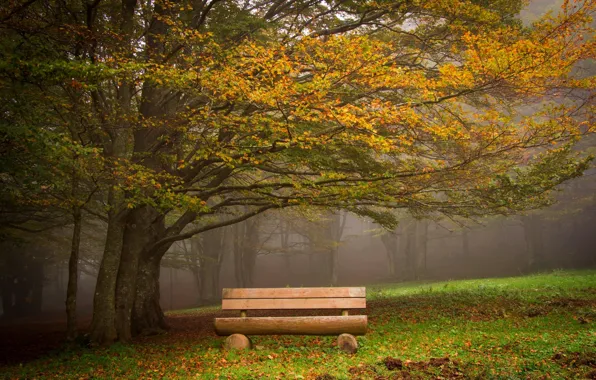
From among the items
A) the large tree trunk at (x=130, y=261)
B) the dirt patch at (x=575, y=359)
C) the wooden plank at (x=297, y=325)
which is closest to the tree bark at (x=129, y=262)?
the large tree trunk at (x=130, y=261)

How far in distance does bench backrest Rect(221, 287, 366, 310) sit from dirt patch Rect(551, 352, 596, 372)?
2903 millimetres

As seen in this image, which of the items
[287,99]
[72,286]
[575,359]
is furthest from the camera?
[72,286]

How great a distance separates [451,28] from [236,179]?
7904mm

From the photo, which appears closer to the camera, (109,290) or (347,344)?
(347,344)

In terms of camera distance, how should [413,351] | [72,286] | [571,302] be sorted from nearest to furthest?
[413,351]
[571,302]
[72,286]

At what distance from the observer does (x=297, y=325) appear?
732cm

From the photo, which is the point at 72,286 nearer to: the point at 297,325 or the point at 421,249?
the point at 297,325

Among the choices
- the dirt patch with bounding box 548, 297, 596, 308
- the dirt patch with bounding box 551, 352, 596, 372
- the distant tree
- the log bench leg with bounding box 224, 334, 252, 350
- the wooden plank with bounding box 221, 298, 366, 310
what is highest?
the distant tree

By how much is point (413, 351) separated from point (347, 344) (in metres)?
1.07

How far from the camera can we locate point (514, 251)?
38875mm

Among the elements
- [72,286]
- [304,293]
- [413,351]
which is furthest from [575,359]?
[72,286]

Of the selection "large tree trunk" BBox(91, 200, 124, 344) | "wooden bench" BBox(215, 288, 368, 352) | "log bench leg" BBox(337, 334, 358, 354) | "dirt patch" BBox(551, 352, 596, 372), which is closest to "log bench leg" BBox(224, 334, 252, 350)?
"wooden bench" BBox(215, 288, 368, 352)

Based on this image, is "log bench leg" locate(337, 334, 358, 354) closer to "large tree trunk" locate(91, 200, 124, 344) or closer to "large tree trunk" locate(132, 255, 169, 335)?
"large tree trunk" locate(91, 200, 124, 344)

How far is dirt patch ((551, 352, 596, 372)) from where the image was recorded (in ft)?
17.0
